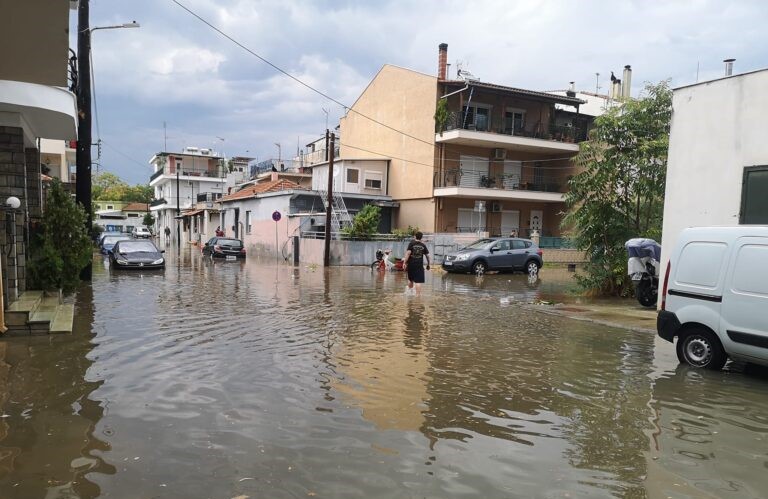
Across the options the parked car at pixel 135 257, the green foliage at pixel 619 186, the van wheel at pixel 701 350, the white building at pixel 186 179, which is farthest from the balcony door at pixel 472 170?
the white building at pixel 186 179

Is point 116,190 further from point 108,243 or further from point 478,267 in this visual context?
point 478,267

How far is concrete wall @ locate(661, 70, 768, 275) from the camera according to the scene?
9492 millimetres

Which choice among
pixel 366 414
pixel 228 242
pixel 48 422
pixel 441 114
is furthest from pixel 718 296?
pixel 228 242

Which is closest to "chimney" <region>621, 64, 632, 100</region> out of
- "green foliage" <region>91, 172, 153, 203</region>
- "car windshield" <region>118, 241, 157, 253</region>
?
"car windshield" <region>118, 241, 157, 253</region>

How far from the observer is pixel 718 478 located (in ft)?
13.0

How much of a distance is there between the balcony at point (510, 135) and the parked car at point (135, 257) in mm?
17558

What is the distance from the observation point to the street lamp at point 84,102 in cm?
1524

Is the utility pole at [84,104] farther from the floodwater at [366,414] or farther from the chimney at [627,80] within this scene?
the chimney at [627,80]

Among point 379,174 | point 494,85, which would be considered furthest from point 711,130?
point 379,174

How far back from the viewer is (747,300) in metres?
6.55

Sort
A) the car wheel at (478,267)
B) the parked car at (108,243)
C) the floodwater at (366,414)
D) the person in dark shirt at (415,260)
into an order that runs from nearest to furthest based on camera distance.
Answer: the floodwater at (366,414), the person in dark shirt at (415,260), the car wheel at (478,267), the parked car at (108,243)

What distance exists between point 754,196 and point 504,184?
2602 centimetres

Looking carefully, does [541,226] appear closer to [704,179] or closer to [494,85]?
[494,85]

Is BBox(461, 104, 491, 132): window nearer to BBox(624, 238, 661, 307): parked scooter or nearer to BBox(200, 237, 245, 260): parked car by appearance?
BBox(200, 237, 245, 260): parked car
